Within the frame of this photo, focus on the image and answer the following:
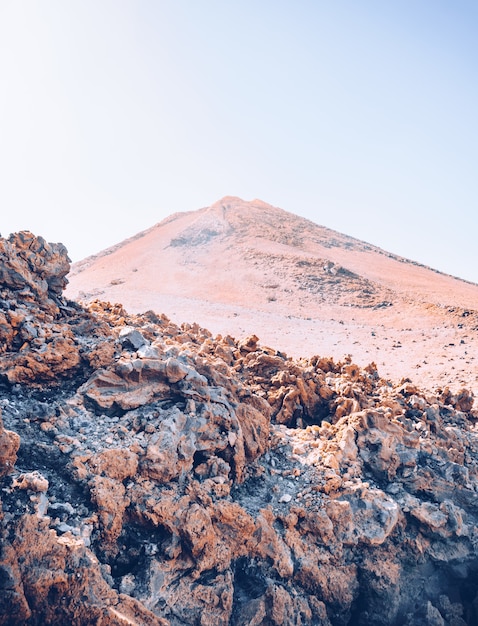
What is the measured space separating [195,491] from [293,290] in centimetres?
2743

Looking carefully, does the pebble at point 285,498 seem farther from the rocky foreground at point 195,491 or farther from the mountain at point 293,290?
the mountain at point 293,290

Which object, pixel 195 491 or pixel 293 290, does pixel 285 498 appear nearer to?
pixel 195 491

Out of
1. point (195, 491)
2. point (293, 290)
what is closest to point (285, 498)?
point (195, 491)

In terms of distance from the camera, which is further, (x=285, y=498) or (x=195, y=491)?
(x=285, y=498)

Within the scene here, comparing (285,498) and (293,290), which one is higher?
(293,290)

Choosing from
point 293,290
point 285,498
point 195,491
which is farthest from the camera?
point 293,290

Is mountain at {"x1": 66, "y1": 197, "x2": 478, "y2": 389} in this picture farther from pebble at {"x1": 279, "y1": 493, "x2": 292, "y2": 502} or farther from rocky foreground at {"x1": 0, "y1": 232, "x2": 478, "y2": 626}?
pebble at {"x1": 279, "y1": 493, "x2": 292, "y2": 502}

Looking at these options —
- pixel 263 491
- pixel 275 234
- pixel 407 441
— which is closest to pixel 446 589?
pixel 407 441

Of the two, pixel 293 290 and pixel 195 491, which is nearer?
pixel 195 491

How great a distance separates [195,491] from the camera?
6.07 m

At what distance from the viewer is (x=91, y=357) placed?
7.15m

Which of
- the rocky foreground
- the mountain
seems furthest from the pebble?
the mountain

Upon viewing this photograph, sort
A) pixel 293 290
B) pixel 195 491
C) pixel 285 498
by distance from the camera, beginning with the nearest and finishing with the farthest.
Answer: pixel 195 491, pixel 285 498, pixel 293 290

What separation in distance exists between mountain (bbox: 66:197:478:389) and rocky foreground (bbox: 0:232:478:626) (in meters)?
9.78
